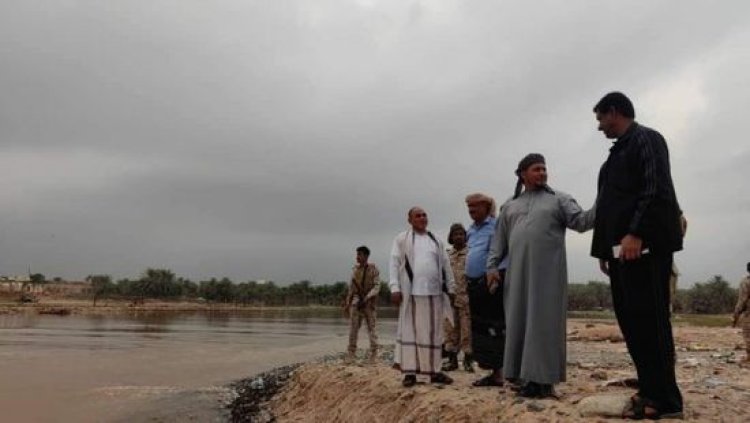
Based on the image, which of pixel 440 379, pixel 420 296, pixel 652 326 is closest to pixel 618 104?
pixel 652 326

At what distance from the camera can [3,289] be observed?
81.8 meters

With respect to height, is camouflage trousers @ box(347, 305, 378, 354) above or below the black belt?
below

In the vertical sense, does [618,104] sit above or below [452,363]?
above

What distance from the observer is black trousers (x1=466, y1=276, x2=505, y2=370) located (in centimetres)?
613

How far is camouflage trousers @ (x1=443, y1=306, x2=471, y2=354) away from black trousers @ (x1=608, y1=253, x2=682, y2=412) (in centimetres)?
322

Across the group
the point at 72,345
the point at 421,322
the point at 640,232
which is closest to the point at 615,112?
the point at 640,232

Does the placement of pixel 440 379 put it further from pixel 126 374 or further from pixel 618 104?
pixel 126 374

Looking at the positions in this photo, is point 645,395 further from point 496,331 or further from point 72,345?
point 72,345

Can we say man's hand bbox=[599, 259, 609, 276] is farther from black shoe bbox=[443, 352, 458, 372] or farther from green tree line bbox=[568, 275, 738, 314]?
green tree line bbox=[568, 275, 738, 314]

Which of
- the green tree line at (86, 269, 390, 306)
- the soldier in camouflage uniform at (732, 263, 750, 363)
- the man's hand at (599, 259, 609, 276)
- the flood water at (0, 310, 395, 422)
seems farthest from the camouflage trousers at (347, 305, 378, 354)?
the green tree line at (86, 269, 390, 306)

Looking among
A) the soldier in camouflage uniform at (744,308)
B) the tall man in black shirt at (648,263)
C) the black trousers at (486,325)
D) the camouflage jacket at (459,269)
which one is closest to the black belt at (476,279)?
the black trousers at (486,325)

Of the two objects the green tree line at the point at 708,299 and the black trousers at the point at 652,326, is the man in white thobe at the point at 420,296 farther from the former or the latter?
the green tree line at the point at 708,299

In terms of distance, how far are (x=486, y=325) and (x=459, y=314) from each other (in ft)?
4.01

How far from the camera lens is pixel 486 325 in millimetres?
6277
